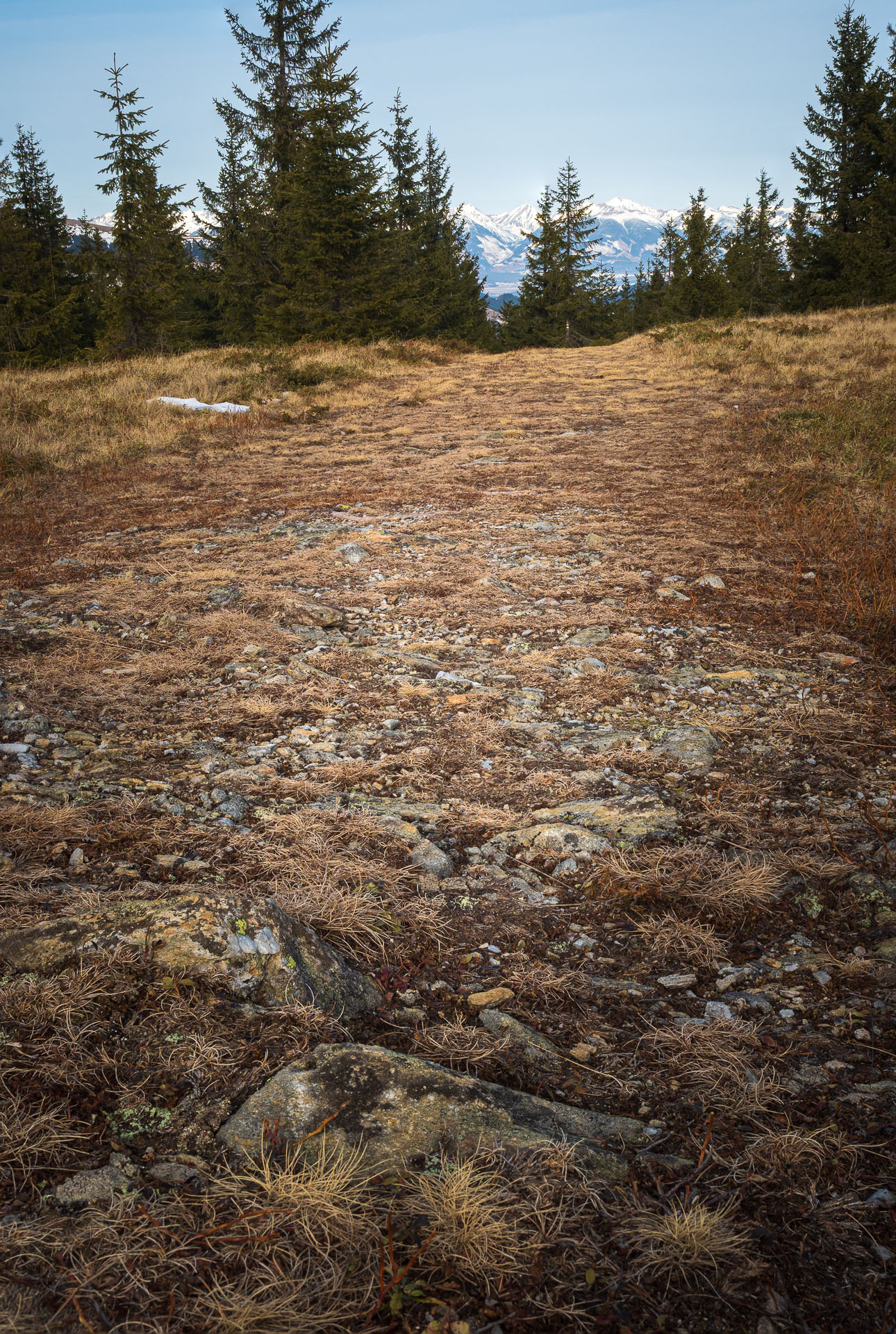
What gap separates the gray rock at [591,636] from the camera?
507cm

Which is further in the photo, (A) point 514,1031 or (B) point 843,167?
(B) point 843,167

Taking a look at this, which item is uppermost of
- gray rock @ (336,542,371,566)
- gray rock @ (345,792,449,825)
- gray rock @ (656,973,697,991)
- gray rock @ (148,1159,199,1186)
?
gray rock @ (336,542,371,566)

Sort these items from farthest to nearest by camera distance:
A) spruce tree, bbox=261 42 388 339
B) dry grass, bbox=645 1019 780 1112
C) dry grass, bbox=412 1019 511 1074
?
spruce tree, bbox=261 42 388 339
dry grass, bbox=412 1019 511 1074
dry grass, bbox=645 1019 780 1112

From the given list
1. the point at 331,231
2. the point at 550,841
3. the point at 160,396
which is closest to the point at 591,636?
the point at 550,841

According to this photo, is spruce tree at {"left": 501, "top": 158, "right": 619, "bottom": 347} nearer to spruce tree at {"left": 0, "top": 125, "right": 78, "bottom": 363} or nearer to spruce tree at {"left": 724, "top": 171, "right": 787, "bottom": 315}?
spruce tree at {"left": 724, "top": 171, "right": 787, "bottom": 315}

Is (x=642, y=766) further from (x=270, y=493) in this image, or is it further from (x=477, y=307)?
(x=477, y=307)

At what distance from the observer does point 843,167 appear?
29.5 m

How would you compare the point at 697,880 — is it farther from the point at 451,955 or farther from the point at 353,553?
the point at 353,553

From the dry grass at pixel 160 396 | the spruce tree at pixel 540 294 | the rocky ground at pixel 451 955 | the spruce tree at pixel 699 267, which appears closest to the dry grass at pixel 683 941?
the rocky ground at pixel 451 955

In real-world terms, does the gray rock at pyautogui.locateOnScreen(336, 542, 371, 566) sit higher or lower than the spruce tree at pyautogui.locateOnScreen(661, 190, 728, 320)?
lower

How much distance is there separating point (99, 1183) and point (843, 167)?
40.8 metres

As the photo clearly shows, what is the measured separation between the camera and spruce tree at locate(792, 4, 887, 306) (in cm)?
2800

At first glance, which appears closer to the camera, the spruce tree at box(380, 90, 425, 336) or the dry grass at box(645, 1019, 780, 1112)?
the dry grass at box(645, 1019, 780, 1112)

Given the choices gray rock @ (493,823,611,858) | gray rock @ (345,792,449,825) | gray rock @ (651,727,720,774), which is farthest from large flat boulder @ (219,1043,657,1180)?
gray rock @ (651,727,720,774)
